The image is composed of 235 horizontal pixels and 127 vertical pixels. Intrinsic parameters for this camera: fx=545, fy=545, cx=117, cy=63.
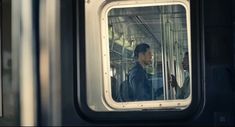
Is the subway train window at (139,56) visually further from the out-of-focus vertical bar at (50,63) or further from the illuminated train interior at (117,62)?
the out-of-focus vertical bar at (50,63)

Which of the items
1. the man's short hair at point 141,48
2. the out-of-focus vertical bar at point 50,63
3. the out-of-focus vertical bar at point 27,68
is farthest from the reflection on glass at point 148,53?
the out-of-focus vertical bar at point 27,68

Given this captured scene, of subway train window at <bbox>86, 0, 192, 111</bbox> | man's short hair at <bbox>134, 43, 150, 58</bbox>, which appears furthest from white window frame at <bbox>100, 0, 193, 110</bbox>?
man's short hair at <bbox>134, 43, 150, 58</bbox>

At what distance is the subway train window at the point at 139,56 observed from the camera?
87.4 inches

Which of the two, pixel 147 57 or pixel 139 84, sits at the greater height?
pixel 147 57

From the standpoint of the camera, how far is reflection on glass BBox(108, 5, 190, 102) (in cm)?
222

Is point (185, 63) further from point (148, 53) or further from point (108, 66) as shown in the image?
point (108, 66)

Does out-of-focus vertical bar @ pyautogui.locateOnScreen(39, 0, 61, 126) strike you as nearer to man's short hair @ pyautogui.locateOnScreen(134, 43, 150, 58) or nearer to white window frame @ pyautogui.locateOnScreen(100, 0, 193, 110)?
white window frame @ pyautogui.locateOnScreen(100, 0, 193, 110)

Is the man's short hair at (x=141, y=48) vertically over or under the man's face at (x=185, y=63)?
over

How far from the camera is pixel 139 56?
2244mm

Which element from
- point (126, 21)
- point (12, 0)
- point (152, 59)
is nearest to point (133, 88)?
point (152, 59)

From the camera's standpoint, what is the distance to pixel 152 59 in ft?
7.37

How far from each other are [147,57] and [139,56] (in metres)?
0.03

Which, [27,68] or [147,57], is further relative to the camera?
[147,57]

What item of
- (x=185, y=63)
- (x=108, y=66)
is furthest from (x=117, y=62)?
(x=185, y=63)
